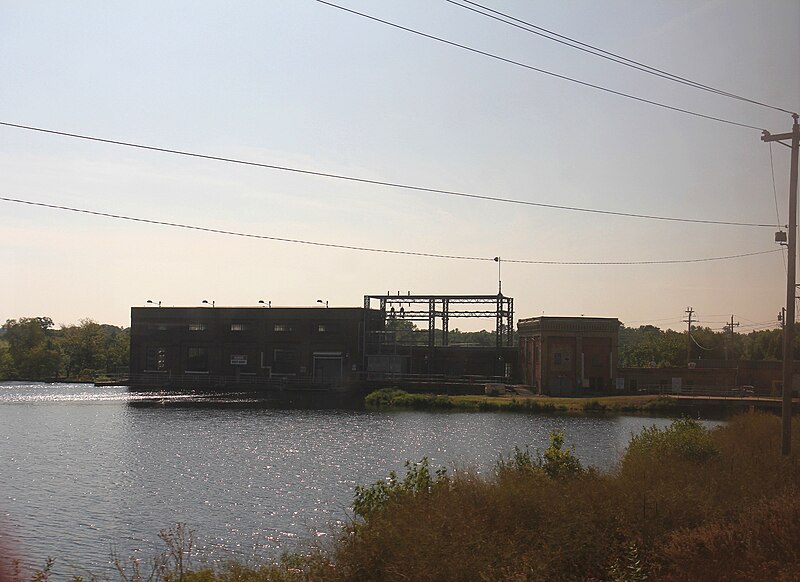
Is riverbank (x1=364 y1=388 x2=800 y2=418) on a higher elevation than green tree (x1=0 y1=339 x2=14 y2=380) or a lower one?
lower

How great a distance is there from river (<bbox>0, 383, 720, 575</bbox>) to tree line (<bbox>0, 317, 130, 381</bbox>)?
170ft

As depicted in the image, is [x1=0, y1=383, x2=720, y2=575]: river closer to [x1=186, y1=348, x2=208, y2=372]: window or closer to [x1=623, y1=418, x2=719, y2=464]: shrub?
[x1=623, y1=418, x2=719, y2=464]: shrub

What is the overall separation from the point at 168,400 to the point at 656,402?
45728mm

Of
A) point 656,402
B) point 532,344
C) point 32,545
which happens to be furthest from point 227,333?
point 32,545

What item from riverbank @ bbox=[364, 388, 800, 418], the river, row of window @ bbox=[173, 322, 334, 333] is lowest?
the river

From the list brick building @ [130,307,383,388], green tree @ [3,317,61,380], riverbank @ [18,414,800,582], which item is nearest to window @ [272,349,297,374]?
brick building @ [130,307,383,388]

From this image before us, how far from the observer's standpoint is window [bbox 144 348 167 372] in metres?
95.4

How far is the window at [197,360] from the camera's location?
9438 centimetres

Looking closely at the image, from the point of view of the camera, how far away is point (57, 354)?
395 ft

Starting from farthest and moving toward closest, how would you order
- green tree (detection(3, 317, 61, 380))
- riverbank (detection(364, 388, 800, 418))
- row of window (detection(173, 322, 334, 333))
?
green tree (detection(3, 317, 61, 380))
row of window (detection(173, 322, 334, 333))
riverbank (detection(364, 388, 800, 418))

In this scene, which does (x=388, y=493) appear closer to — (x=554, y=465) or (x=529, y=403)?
(x=554, y=465)

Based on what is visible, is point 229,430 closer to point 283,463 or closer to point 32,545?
point 283,463

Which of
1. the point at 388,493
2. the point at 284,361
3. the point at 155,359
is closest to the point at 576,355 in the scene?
the point at 284,361

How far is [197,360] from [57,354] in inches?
1515
